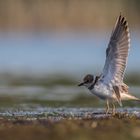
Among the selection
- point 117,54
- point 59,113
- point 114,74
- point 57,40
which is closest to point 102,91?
point 114,74

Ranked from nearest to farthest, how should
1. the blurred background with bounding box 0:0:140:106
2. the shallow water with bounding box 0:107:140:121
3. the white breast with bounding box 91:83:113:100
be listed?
the shallow water with bounding box 0:107:140:121 → the white breast with bounding box 91:83:113:100 → the blurred background with bounding box 0:0:140:106

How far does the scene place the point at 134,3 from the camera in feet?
125

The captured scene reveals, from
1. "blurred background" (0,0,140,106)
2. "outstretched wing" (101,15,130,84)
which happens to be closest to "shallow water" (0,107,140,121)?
"outstretched wing" (101,15,130,84)

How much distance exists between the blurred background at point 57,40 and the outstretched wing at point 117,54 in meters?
5.95

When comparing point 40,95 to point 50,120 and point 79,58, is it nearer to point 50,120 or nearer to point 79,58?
point 50,120

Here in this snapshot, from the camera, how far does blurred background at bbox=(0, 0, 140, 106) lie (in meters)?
23.6

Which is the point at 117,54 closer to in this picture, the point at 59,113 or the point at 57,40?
the point at 59,113

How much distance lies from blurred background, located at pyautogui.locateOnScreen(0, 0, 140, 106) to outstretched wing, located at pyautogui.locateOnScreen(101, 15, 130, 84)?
5.95 meters

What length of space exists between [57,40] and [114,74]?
21.5 m

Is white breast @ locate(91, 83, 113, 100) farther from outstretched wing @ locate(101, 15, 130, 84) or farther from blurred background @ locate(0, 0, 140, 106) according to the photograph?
blurred background @ locate(0, 0, 140, 106)

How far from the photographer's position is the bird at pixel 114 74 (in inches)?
561

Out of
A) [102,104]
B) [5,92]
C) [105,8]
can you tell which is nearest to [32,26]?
[105,8]

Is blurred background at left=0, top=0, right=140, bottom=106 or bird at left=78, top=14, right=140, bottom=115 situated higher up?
blurred background at left=0, top=0, right=140, bottom=106

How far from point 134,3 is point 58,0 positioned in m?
4.15
